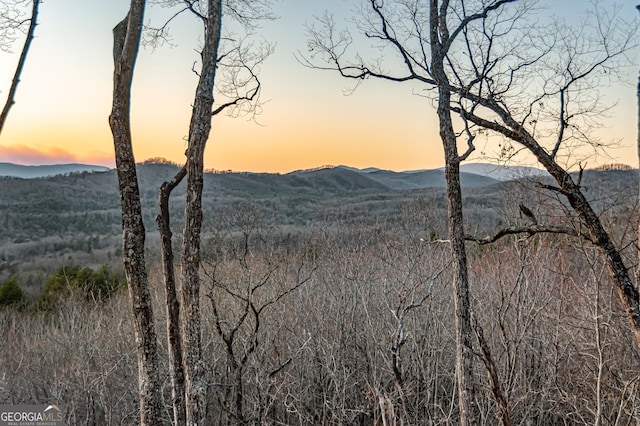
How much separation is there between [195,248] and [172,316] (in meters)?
1.18

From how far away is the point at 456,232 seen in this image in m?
6.70

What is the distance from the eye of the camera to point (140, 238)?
230 inches

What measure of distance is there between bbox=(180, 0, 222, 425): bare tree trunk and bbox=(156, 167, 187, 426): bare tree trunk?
0.52 meters

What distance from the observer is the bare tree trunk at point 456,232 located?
21.0 feet

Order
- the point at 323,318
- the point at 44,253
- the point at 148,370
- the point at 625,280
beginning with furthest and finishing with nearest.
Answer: the point at 44,253
the point at 323,318
the point at 625,280
the point at 148,370

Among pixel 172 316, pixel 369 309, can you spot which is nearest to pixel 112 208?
pixel 369 309

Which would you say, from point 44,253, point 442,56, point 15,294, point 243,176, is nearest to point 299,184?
point 243,176

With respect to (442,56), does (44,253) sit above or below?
below

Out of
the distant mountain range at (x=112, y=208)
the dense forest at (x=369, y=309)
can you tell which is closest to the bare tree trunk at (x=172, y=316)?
the dense forest at (x=369, y=309)

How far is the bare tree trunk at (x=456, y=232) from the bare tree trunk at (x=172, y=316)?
369cm

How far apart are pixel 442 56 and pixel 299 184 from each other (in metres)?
87.0

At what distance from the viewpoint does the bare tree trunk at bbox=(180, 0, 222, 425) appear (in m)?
5.73

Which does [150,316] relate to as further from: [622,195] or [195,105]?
[622,195]

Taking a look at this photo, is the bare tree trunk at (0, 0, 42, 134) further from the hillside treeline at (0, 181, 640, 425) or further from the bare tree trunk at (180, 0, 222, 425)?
the hillside treeline at (0, 181, 640, 425)
